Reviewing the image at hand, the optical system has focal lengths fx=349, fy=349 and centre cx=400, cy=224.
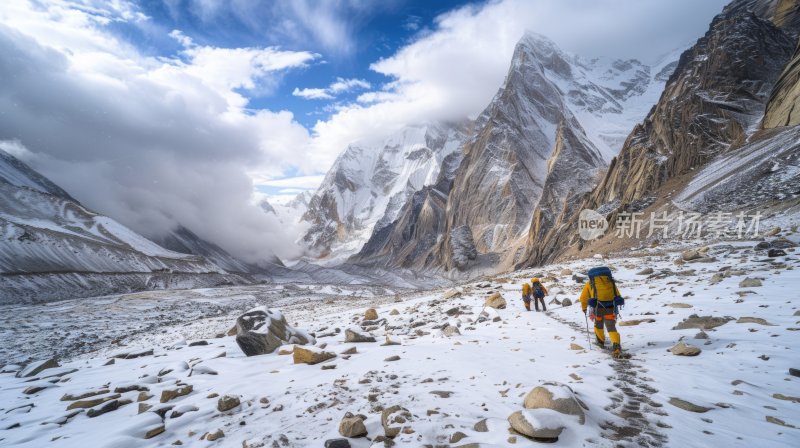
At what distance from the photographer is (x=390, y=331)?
1287cm

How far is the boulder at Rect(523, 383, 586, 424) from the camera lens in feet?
14.7

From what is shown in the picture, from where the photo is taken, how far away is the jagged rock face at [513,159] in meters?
110

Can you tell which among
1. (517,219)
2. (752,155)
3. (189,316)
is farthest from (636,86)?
(189,316)

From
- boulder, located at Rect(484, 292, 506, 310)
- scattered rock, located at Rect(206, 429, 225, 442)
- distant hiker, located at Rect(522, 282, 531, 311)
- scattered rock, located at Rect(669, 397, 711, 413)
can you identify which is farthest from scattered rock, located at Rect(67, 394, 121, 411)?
distant hiker, located at Rect(522, 282, 531, 311)

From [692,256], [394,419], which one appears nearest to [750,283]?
[692,256]

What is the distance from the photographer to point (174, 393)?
22.5ft

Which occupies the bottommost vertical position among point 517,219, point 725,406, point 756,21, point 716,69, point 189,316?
point 189,316

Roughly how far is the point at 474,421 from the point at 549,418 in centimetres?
100

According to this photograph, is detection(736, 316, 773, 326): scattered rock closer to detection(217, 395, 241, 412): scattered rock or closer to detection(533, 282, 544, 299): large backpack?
detection(533, 282, 544, 299): large backpack

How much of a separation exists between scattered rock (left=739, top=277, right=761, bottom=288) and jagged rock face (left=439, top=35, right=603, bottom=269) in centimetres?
9154

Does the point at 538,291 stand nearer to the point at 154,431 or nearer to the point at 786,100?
the point at 154,431

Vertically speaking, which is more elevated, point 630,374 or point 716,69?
point 716,69

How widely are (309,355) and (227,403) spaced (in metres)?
2.54

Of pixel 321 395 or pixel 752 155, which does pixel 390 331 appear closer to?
pixel 321 395
